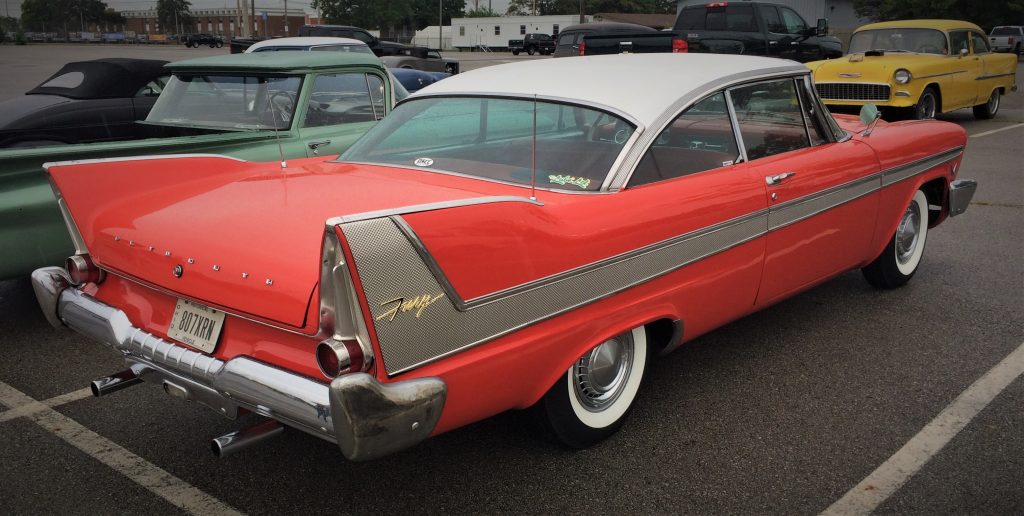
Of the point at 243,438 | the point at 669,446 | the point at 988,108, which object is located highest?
the point at 988,108

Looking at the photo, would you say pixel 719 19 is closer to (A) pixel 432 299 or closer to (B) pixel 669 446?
(B) pixel 669 446

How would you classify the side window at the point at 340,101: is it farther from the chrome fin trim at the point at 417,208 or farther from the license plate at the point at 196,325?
the chrome fin trim at the point at 417,208

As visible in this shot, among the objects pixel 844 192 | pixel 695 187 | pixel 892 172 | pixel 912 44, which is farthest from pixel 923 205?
pixel 912 44

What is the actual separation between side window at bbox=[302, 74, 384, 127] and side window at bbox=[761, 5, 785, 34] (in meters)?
11.2

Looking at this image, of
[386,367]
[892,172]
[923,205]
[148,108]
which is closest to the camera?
[386,367]

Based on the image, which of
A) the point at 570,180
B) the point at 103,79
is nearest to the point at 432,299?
the point at 570,180

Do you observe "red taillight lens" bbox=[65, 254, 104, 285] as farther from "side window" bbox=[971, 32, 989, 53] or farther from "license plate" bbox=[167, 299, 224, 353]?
"side window" bbox=[971, 32, 989, 53]

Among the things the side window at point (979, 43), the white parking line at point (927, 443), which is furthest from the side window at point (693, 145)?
the side window at point (979, 43)

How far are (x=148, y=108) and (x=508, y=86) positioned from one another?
4814 mm

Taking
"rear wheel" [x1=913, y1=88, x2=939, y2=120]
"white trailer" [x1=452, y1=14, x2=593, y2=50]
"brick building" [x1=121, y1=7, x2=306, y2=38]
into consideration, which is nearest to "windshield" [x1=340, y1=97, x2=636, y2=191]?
"rear wheel" [x1=913, y1=88, x2=939, y2=120]

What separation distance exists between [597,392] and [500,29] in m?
67.7

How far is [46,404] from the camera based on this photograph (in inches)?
143

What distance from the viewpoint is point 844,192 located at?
4.18 metres

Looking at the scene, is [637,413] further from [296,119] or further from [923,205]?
[296,119]
